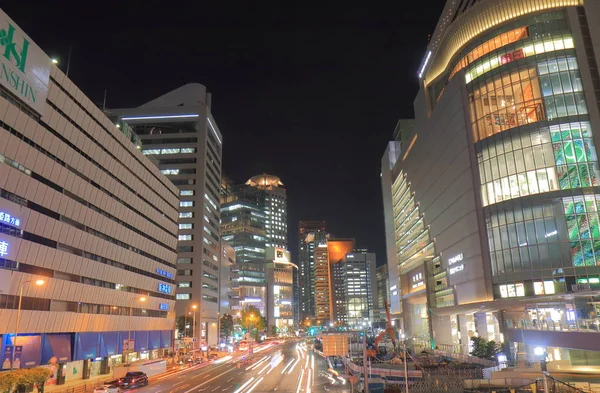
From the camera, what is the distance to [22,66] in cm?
4622

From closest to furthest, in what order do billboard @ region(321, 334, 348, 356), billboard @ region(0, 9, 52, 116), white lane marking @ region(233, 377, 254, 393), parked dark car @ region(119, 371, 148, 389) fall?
1. billboard @ region(321, 334, 348, 356)
2. white lane marking @ region(233, 377, 254, 393)
3. billboard @ region(0, 9, 52, 116)
4. parked dark car @ region(119, 371, 148, 389)

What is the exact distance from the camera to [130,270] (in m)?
74.2

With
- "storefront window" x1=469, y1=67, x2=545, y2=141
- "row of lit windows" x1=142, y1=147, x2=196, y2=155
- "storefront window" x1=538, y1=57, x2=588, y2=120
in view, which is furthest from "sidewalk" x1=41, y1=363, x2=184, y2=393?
"row of lit windows" x1=142, y1=147, x2=196, y2=155

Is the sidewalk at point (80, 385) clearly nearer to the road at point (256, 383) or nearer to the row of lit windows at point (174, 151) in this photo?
the road at point (256, 383)

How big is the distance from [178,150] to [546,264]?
106 metres

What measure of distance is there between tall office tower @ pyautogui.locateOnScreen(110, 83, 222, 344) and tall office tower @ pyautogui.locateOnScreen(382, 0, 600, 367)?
69.5 metres

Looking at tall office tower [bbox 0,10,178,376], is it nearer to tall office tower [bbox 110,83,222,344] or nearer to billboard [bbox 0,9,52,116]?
billboard [bbox 0,9,52,116]

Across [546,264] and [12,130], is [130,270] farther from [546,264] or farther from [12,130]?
[546,264]

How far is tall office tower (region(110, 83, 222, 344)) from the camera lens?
12644 cm

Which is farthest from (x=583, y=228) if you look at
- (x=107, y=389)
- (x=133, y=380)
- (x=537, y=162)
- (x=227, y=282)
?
(x=227, y=282)

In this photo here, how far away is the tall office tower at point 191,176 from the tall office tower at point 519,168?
69459 mm

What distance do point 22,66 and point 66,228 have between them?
62.1ft

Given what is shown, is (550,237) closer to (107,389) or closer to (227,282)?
(107,389)

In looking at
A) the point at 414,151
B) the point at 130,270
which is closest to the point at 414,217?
the point at 414,151
